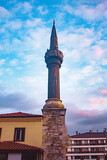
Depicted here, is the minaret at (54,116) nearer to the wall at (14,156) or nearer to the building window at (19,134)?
the building window at (19,134)

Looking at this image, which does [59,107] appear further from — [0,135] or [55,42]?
[55,42]

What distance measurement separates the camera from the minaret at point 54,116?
12844mm

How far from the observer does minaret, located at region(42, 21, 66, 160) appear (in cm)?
1284

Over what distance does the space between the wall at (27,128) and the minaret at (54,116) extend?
0.56 m

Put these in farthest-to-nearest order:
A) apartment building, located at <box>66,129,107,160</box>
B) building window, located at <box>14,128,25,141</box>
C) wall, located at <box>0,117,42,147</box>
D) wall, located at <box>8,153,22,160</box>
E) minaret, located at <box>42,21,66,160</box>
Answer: apartment building, located at <box>66,129,107,160</box> < building window, located at <box>14,128,25,141</box> < wall, located at <box>0,117,42,147</box> < minaret, located at <box>42,21,66,160</box> < wall, located at <box>8,153,22,160</box>

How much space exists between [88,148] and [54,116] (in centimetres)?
3702

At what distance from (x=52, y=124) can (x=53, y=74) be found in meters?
4.84

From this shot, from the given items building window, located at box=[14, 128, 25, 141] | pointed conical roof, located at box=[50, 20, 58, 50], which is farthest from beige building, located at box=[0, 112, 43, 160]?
pointed conical roof, located at box=[50, 20, 58, 50]

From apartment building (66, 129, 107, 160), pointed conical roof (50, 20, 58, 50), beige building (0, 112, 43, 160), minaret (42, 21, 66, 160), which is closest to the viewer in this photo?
minaret (42, 21, 66, 160)

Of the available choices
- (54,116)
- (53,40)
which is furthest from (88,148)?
(53,40)

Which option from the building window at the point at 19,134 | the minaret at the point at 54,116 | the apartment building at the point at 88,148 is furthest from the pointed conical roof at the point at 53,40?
the apartment building at the point at 88,148

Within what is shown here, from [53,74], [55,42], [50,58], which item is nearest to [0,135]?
[53,74]

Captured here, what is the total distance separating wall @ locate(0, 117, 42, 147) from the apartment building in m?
34.3

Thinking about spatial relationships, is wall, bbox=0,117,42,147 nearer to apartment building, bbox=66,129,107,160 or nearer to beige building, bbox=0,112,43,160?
beige building, bbox=0,112,43,160
